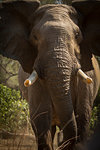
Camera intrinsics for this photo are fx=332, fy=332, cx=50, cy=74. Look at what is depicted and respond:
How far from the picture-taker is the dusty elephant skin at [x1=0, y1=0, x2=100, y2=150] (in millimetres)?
3994

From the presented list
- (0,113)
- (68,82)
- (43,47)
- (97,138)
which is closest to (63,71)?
(68,82)

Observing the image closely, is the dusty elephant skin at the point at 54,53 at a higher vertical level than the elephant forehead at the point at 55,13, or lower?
lower

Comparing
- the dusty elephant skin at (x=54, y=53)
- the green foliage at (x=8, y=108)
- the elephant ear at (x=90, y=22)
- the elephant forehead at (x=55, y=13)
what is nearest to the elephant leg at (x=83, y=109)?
the dusty elephant skin at (x=54, y=53)

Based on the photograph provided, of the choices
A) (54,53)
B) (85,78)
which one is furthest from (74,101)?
(54,53)

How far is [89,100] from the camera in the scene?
16.4 ft

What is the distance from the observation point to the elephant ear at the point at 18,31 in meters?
4.68

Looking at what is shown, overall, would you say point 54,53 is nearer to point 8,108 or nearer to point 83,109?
point 83,109

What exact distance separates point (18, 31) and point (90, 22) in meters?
1.07

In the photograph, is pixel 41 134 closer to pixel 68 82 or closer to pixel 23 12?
pixel 68 82

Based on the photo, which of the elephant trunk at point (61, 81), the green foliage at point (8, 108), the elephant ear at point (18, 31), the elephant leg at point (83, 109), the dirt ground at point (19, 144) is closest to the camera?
the dirt ground at point (19, 144)

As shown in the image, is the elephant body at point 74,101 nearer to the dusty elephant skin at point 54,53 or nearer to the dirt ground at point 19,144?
the dusty elephant skin at point 54,53

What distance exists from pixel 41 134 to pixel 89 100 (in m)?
1.08

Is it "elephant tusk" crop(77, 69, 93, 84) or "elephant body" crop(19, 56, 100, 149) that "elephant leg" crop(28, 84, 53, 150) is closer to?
"elephant body" crop(19, 56, 100, 149)

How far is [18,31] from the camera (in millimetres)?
4793
